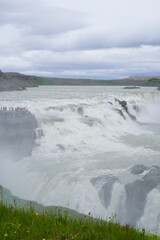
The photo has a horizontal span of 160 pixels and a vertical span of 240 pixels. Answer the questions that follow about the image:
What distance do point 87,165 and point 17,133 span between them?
6.62m

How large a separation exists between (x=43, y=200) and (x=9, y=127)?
28.3 ft

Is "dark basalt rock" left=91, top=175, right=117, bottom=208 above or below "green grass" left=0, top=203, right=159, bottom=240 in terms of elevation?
below

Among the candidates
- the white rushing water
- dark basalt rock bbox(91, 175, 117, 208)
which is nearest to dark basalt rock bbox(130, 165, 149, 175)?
the white rushing water

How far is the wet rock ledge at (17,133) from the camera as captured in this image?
17469 millimetres

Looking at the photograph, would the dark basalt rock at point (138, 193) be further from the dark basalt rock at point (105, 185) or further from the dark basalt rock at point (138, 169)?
the dark basalt rock at point (138, 169)

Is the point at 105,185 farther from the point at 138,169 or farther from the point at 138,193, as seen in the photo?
the point at 138,169

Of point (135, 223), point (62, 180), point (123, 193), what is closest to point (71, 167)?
point (62, 180)

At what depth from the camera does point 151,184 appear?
439 inches

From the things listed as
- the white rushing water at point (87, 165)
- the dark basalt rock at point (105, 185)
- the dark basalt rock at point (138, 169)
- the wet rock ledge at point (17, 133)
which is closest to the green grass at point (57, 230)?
the white rushing water at point (87, 165)

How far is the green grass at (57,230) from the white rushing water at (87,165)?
24.6 inches

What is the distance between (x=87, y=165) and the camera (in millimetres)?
14477

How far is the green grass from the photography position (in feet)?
10.4

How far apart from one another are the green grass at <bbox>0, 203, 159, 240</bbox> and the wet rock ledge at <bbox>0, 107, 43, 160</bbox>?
13.5 metres

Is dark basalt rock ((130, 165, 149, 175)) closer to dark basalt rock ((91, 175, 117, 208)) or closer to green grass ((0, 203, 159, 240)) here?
dark basalt rock ((91, 175, 117, 208))
